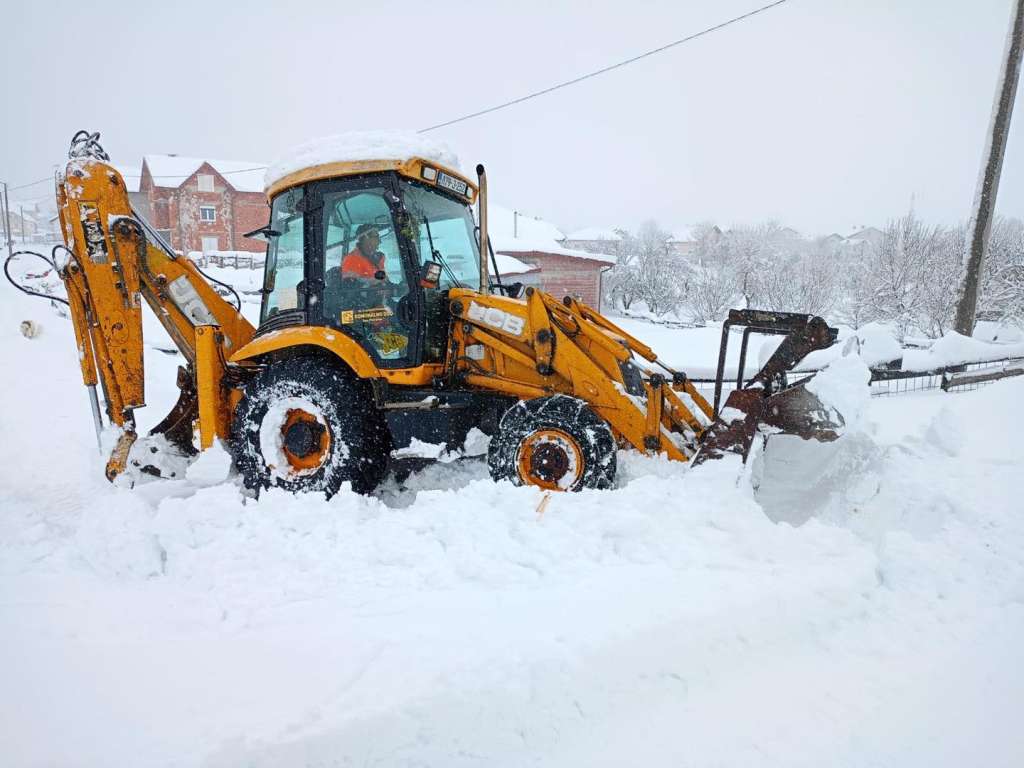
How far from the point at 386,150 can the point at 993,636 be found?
4.39 metres

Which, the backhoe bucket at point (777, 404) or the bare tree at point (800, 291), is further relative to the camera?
the bare tree at point (800, 291)

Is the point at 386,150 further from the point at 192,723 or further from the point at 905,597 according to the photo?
the point at 905,597

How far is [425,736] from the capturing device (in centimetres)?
193

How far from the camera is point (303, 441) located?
4277 millimetres

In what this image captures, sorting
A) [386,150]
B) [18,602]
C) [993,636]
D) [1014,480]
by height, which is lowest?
[18,602]

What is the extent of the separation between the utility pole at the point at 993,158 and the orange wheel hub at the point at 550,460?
7614mm

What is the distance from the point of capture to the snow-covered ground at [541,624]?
1925 mm

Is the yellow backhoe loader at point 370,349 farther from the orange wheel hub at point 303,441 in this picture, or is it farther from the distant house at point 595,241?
the distant house at point 595,241

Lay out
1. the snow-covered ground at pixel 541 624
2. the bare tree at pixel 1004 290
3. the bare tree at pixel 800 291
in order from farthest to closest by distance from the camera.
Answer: the bare tree at pixel 800 291, the bare tree at pixel 1004 290, the snow-covered ground at pixel 541 624

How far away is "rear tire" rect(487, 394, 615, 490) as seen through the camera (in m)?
3.86

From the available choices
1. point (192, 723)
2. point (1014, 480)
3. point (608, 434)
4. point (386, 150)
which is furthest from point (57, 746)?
point (1014, 480)

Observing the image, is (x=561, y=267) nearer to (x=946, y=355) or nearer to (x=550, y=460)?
(x=946, y=355)

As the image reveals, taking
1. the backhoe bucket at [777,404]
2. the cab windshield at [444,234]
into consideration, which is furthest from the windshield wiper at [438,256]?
the backhoe bucket at [777,404]

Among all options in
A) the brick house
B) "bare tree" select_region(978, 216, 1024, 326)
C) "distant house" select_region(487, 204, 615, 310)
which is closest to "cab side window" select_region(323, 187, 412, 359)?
"bare tree" select_region(978, 216, 1024, 326)
